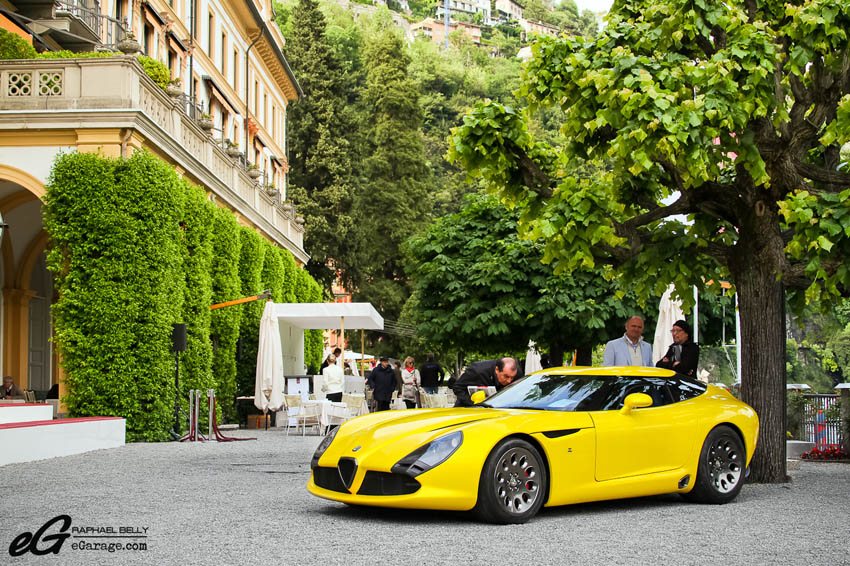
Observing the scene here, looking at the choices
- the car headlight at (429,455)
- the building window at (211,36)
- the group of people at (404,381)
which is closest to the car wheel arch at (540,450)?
the car headlight at (429,455)

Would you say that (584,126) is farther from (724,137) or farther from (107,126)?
(107,126)

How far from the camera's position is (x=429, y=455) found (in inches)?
323

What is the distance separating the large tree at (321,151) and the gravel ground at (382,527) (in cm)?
4280

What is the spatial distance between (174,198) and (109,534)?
13.0m

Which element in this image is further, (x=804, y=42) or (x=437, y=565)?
(x=804, y=42)

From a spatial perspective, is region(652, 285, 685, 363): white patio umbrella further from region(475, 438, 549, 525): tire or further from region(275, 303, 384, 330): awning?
region(275, 303, 384, 330): awning

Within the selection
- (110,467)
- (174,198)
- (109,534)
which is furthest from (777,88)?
(174,198)

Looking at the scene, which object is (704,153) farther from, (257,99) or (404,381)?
(257,99)

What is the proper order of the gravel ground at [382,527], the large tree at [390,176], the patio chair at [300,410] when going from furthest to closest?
the large tree at [390,176] < the patio chair at [300,410] < the gravel ground at [382,527]

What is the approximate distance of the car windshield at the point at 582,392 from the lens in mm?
9555

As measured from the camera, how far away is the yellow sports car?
8.23m

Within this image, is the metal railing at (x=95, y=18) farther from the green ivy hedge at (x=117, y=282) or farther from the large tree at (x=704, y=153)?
the large tree at (x=704, y=153)

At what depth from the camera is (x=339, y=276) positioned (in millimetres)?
56906

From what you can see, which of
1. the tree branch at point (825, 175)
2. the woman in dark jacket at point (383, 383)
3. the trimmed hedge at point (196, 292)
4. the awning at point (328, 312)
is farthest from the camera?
the awning at point (328, 312)
